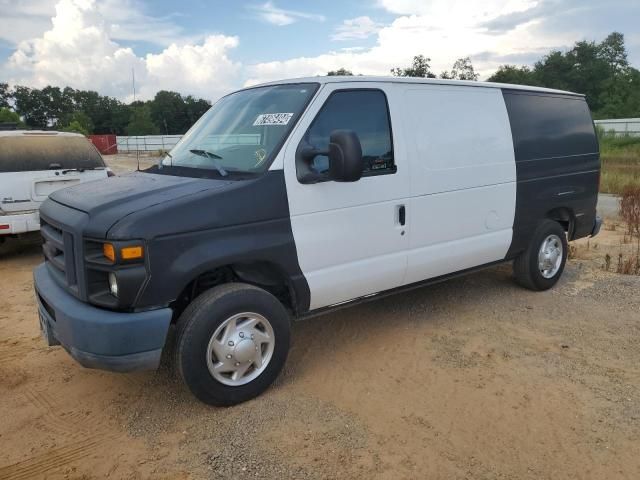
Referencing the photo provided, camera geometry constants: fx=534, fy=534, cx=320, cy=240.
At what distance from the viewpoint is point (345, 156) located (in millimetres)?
3490

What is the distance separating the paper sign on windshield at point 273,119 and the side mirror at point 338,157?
25 centimetres

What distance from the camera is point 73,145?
7.68 metres

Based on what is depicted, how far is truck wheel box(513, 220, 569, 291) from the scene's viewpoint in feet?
18.4

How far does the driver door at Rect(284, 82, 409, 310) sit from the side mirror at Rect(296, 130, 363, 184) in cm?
5

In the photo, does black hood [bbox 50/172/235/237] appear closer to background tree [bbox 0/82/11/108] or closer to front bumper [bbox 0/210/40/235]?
front bumper [bbox 0/210/40/235]

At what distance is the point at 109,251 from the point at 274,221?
105 centimetres

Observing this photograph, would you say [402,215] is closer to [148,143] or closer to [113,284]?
[113,284]

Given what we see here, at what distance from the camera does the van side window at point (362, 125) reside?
380cm

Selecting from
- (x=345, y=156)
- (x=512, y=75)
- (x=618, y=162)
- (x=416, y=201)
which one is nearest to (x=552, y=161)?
(x=416, y=201)

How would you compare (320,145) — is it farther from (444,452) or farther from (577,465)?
(577,465)

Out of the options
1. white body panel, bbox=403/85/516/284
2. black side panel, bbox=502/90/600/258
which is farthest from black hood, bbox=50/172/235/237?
black side panel, bbox=502/90/600/258

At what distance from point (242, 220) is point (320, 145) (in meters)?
0.83

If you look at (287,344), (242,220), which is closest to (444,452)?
(287,344)

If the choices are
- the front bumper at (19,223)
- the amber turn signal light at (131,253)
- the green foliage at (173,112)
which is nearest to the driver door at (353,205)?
the amber turn signal light at (131,253)
